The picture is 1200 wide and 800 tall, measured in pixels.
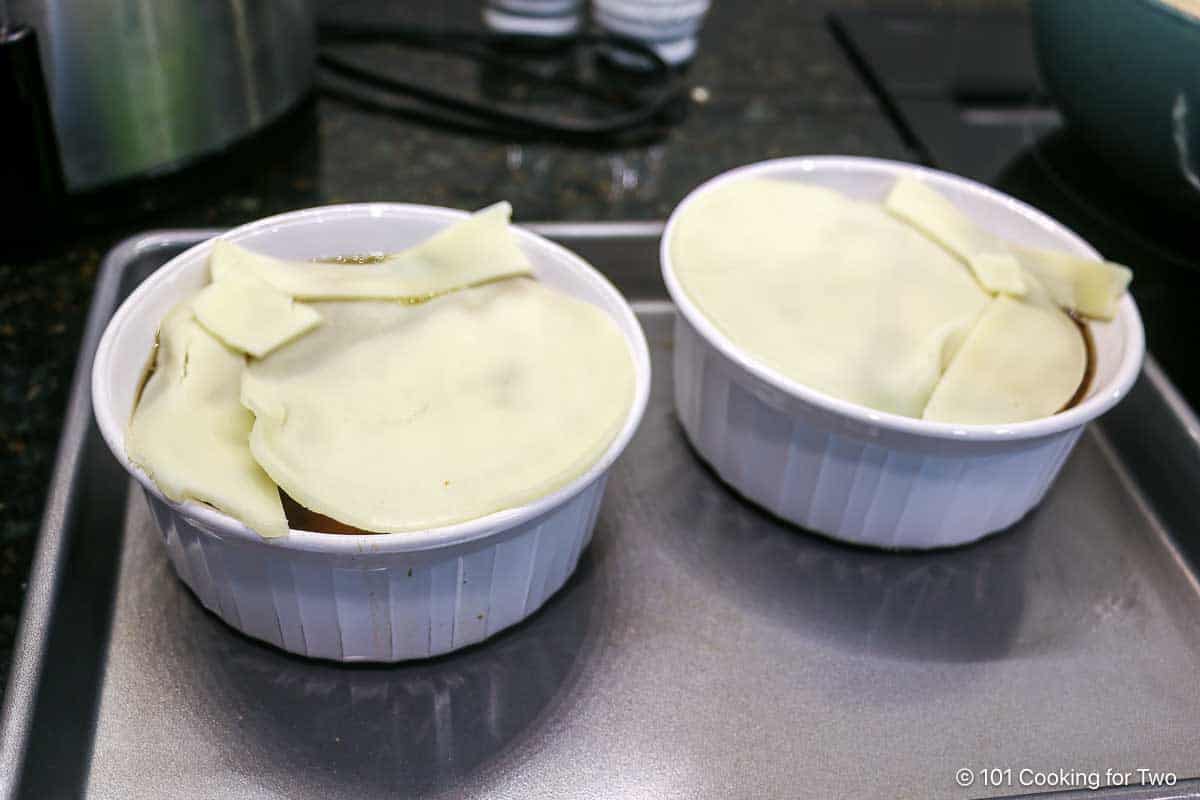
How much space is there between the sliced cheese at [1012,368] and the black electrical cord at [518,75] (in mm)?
413

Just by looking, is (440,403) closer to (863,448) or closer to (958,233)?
(863,448)

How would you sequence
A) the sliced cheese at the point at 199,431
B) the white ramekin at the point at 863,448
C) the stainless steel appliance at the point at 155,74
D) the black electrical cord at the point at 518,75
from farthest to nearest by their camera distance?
the black electrical cord at the point at 518,75 < the stainless steel appliance at the point at 155,74 < the white ramekin at the point at 863,448 < the sliced cheese at the point at 199,431

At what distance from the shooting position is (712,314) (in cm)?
63

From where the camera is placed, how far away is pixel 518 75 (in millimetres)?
1077

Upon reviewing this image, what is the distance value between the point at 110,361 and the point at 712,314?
319 millimetres

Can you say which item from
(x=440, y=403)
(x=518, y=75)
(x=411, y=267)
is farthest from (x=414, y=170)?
(x=440, y=403)

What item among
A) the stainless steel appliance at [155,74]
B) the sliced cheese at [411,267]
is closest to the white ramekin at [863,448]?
the sliced cheese at [411,267]

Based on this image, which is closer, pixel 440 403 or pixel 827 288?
pixel 440 403

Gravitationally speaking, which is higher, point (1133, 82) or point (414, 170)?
point (1133, 82)

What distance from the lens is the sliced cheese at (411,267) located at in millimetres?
603

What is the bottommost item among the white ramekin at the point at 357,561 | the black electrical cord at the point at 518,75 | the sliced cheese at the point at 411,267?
the black electrical cord at the point at 518,75

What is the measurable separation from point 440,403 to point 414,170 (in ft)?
1.51

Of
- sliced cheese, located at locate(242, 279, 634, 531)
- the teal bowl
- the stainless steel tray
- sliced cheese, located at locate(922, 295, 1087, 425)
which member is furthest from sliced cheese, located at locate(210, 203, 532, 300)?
the teal bowl

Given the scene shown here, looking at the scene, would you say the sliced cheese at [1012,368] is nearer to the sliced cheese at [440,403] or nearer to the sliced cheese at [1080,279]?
the sliced cheese at [1080,279]
